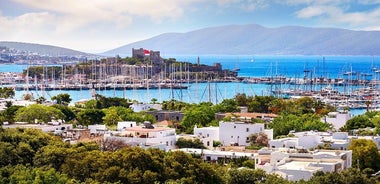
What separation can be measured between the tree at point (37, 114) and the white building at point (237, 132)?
9.53 metres

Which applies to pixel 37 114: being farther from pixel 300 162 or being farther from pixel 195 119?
pixel 300 162

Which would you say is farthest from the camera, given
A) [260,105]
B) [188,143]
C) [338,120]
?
[260,105]

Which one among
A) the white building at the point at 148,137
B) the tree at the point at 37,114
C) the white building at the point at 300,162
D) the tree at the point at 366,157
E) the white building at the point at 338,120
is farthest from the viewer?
the white building at the point at 338,120

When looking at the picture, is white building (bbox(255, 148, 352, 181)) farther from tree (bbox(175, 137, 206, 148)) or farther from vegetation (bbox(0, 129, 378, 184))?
tree (bbox(175, 137, 206, 148))

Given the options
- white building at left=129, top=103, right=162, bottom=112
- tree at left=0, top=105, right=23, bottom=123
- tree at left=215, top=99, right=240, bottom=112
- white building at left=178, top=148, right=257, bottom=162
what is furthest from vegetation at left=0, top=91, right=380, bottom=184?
white building at left=129, top=103, right=162, bottom=112

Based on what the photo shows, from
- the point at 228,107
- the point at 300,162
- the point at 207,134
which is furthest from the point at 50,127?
the point at 228,107

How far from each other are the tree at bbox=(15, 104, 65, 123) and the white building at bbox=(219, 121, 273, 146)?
31.3 feet

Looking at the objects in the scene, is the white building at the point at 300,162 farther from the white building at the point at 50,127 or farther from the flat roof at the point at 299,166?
the white building at the point at 50,127

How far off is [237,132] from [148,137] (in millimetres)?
4662

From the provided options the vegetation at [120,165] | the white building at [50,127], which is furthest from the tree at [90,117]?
the vegetation at [120,165]

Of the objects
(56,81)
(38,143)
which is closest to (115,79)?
(56,81)

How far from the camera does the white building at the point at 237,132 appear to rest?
1156 inches

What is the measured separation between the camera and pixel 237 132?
29547 millimetres

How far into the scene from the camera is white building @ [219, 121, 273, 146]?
29.4 metres
